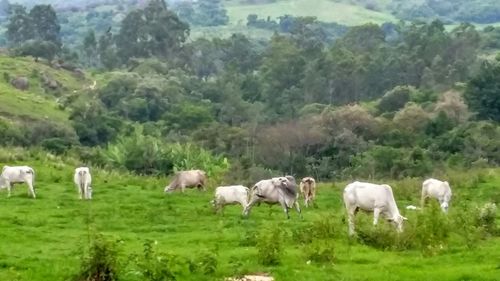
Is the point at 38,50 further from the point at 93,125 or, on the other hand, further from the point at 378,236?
the point at 378,236

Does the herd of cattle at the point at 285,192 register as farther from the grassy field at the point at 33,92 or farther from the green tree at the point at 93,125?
the grassy field at the point at 33,92

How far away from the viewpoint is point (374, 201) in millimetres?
19688

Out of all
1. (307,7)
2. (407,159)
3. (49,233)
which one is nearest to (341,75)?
(407,159)

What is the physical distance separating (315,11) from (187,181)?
453ft

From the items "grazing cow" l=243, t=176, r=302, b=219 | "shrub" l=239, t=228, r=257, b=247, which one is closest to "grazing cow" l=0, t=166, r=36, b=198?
"grazing cow" l=243, t=176, r=302, b=219

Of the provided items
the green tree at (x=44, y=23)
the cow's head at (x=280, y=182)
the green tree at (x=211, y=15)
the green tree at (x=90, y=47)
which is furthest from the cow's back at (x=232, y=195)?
the green tree at (x=211, y=15)

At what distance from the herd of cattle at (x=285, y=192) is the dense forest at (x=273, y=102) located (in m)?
12.4

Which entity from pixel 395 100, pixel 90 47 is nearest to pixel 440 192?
pixel 395 100

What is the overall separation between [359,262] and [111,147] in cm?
3338

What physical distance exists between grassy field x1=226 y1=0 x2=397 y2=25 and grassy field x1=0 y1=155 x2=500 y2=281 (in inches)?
5228

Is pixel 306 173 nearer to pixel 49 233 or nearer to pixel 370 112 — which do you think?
pixel 370 112

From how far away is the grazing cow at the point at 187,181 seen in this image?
3059cm

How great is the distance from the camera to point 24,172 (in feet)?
91.8

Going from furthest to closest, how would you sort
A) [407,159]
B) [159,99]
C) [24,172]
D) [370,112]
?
[159,99] < [370,112] < [407,159] < [24,172]
